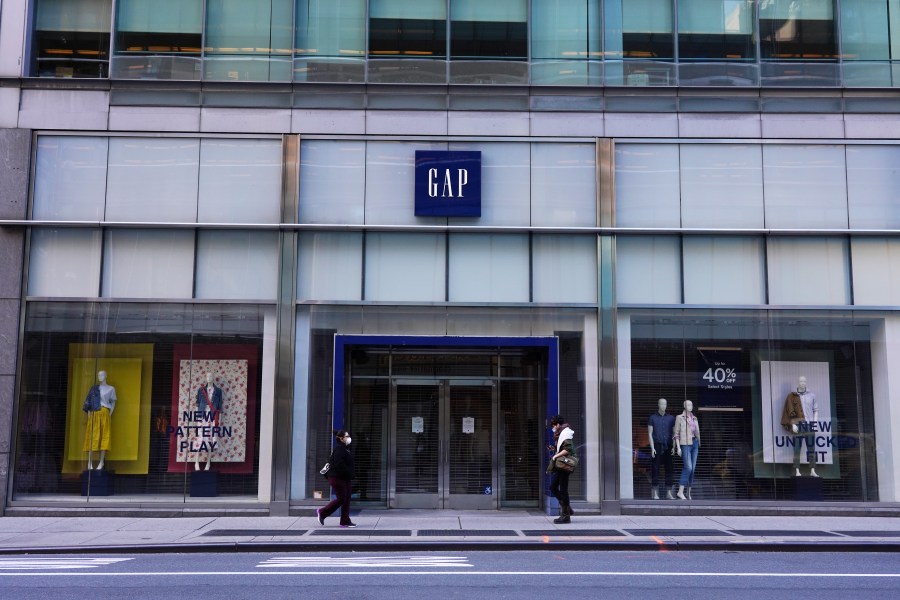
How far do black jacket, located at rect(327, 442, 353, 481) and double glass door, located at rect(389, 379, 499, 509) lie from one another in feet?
7.70

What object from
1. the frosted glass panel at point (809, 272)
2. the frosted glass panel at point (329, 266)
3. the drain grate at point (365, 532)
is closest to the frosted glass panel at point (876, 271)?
the frosted glass panel at point (809, 272)

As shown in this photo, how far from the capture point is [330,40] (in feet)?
61.0

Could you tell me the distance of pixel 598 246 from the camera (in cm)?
1803

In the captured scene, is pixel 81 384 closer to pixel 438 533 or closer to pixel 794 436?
pixel 438 533

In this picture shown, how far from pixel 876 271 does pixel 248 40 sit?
44.2 feet

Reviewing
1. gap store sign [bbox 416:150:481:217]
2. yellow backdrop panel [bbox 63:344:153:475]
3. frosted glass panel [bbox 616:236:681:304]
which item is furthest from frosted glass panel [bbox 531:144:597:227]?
yellow backdrop panel [bbox 63:344:153:475]

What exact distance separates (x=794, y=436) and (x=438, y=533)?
25.6 feet

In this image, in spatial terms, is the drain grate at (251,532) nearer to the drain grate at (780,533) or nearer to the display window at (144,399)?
the display window at (144,399)

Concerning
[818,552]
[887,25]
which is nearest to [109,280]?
[818,552]

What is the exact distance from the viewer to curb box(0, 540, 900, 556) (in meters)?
13.4

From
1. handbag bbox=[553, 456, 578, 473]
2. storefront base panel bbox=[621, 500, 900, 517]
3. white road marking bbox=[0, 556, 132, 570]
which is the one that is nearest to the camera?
white road marking bbox=[0, 556, 132, 570]

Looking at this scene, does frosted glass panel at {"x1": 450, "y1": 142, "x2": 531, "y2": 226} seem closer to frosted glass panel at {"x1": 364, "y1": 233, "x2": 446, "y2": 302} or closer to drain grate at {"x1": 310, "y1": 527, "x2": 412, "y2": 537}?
frosted glass panel at {"x1": 364, "y1": 233, "x2": 446, "y2": 302}

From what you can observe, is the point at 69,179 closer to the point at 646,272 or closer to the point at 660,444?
the point at 646,272

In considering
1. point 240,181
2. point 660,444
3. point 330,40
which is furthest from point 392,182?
point 660,444
